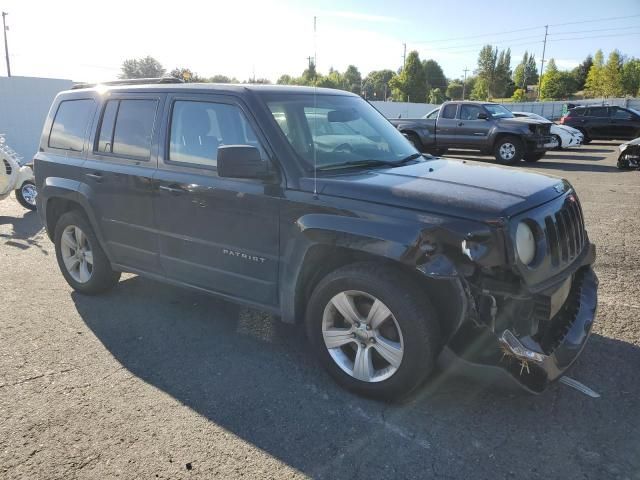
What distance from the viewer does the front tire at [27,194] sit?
373 inches

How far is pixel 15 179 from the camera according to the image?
30.1ft

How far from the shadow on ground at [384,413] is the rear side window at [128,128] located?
1.54 m

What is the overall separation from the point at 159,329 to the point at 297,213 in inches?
71.4

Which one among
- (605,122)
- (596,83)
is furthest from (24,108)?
(596,83)

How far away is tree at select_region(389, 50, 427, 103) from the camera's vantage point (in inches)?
2849

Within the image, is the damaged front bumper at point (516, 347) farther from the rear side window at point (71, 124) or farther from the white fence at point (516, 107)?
the white fence at point (516, 107)

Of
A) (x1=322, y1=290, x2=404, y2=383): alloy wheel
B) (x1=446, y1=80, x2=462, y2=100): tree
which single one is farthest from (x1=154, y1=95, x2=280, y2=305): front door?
(x1=446, y1=80, x2=462, y2=100): tree

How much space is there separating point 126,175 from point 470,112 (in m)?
13.9

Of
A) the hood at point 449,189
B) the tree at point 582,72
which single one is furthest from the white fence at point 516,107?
the tree at point 582,72

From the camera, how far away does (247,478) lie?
259cm

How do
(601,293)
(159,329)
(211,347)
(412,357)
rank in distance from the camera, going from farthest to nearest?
(601,293), (159,329), (211,347), (412,357)

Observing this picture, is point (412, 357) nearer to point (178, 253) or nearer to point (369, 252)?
point (369, 252)

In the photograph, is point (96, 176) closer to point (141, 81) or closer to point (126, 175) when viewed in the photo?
point (126, 175)

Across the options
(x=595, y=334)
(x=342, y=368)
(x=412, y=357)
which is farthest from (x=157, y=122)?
(x=595, y=334)
